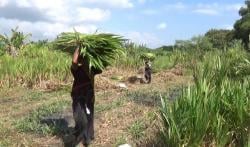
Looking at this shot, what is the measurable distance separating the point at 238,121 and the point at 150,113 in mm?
2723

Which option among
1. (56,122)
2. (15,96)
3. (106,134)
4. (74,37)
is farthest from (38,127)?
(15,96)

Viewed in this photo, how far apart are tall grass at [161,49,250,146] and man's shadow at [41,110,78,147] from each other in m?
2.12

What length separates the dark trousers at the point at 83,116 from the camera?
7953 millimetres

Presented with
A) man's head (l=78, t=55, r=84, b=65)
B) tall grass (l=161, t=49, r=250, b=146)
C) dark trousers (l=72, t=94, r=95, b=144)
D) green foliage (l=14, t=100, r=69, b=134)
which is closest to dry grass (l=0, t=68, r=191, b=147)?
green foliage (l=14, t=100, r=69, b=134)

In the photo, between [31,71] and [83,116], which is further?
[31,71]

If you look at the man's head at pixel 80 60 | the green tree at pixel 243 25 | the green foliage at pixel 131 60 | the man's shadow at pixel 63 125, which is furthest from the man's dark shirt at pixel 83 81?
the green tree at pixel 243 25

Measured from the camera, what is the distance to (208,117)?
672 centimetres

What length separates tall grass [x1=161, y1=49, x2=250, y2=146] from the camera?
6609mm

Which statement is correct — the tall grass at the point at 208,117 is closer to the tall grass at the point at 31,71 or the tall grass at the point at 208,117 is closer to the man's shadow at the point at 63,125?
the man's shadow at the point at 63,125

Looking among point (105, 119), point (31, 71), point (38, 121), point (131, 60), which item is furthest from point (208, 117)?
point (131, 60)

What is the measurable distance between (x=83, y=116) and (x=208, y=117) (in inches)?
83.5

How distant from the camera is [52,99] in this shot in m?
12.6

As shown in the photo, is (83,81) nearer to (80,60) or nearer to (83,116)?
(80,60)

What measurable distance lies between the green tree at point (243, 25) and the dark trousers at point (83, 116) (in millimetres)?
30757
